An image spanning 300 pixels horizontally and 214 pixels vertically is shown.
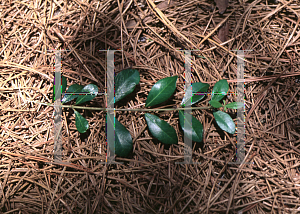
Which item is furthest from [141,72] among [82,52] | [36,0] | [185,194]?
[36,0]

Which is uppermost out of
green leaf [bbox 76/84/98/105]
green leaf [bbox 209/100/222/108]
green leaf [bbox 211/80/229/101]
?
green leaf [bbox 76/84/98/105]

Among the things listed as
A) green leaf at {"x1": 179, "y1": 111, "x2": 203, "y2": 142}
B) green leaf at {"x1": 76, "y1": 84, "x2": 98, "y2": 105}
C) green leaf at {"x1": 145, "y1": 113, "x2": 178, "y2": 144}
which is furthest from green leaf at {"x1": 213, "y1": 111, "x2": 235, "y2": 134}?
green leaf at {"x1": 76, "y1": 84, "x2": 98, "y2": 105}

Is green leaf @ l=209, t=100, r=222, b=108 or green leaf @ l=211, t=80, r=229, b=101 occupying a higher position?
green leaf @ l=211, t=80, r=229, b=101

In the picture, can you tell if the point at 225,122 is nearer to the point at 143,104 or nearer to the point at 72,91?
the point at 143,104

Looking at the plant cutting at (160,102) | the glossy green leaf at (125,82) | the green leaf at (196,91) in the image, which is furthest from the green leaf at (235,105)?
the glossy green leaf at (125,82)

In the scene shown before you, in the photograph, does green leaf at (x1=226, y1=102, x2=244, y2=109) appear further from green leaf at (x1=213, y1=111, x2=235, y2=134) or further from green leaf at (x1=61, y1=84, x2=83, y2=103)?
green leaf at (x1=61, y1=84, x2=83, y2=103)

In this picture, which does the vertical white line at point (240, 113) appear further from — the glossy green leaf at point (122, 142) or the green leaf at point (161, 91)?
the glossy green leaf at point (122, 142)

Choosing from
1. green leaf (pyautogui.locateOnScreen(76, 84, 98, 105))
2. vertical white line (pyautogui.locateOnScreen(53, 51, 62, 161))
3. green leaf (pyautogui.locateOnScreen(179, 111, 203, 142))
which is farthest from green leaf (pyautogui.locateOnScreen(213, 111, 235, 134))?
vertical white line (pyautogui.locateOnScreen(53, 51, 62, 161))
